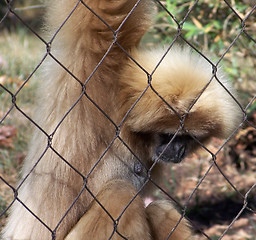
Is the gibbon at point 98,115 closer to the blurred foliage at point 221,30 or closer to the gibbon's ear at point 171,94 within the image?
the gibbon's ear at point 171,94

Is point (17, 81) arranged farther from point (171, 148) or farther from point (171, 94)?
point (171, 94)

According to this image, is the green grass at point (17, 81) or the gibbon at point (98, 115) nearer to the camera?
the gibbon at point (98, 115)

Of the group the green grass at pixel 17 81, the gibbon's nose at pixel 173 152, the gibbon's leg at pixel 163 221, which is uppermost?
the green grass at pixel 17 81

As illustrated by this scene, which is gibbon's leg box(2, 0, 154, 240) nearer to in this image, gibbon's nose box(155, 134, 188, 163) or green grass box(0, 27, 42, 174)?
gibbon's nose box(155, 134, 188, 163)

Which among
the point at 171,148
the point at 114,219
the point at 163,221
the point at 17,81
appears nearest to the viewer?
the point at 114,219

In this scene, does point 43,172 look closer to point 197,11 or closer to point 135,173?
point 135,173

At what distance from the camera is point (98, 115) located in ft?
11.1

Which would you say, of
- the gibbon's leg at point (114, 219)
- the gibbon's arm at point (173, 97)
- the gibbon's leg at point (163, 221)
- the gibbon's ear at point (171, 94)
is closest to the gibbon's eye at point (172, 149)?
the gibbon's arm at point (173, 97)

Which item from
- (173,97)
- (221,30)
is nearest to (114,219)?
(173,97)

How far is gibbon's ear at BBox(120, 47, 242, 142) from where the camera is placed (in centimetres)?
339

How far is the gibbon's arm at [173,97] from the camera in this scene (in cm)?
339

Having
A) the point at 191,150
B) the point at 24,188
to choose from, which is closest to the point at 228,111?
the point at 191,150

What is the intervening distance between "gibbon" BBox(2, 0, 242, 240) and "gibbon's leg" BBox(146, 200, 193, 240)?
0.23 feet

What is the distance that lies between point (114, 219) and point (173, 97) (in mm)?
994
